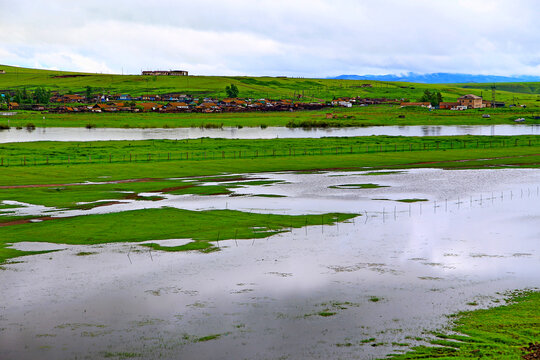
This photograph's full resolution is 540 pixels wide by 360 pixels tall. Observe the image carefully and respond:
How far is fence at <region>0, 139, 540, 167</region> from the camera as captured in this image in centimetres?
7831

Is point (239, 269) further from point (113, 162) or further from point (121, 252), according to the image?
point (113, 162)

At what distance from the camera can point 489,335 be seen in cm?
2075

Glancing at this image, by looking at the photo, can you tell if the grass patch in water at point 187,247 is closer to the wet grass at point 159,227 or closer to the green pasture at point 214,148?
the wet grass at point 159,227

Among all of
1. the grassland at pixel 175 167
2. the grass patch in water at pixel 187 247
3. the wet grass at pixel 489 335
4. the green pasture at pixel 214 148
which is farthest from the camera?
the green pasture at pixel 214 148

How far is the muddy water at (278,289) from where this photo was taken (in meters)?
21.3

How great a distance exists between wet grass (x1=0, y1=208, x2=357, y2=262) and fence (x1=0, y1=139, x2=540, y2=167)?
121 feet

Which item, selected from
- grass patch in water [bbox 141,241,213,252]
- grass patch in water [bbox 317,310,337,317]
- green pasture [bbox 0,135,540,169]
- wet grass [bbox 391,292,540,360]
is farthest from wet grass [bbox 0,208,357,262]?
green pasture [bbox 0,135,540,169]

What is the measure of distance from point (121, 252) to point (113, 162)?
45736 millimetres

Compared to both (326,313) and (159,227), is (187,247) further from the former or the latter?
(326,313)

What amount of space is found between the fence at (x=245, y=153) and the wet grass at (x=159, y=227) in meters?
36.8

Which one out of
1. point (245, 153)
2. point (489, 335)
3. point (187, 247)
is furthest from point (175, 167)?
point (489, 335)

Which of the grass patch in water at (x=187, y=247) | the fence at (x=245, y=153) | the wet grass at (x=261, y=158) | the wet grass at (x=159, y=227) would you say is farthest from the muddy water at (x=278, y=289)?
the fence at (x=245, y=153)

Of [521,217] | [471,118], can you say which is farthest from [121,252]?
[471,118]

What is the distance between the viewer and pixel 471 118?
192 m
